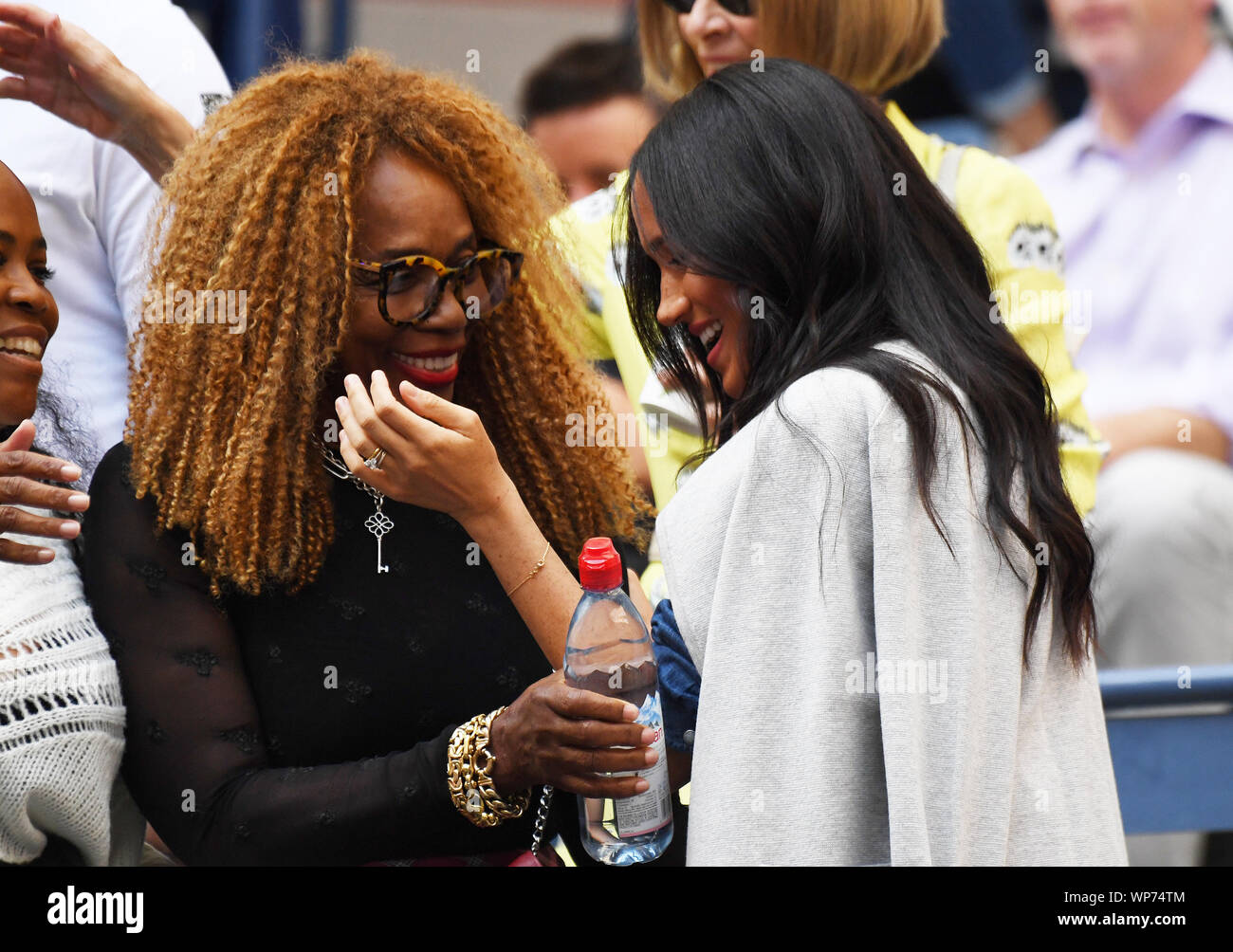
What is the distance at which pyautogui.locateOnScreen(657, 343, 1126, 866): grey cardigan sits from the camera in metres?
1.80

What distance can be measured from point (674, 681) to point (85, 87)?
154cm

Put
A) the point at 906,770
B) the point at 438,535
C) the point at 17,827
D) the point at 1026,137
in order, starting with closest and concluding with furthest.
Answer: the point at 906,770 < the point at 17,827 < the point at 438,535 < the point at 1026,137

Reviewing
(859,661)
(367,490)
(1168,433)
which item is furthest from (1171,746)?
(367,490)

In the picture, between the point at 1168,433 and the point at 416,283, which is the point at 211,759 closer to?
the point at 416,283

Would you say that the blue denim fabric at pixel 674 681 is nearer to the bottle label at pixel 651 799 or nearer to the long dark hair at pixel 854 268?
the bottle label at pixel 651 799

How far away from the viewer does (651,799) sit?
6.57 feet

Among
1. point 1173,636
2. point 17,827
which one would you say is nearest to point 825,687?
point 17,827

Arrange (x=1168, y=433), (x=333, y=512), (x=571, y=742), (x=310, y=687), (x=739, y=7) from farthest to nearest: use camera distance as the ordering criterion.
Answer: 1. (x=1168, y=433)
2. (x=739, y=7)
3. (x=333, y=512)
4. (x=310, y=687)
5. (x=571, y=742)

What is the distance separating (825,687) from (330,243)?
41.8 inches

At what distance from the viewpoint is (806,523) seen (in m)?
1.85

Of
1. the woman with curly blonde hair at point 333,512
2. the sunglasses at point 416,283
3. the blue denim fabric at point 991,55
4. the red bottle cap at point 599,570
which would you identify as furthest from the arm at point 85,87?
the blue denim fabric at point 991,55

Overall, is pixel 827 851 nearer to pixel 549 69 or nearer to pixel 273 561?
→ pixel 273 561

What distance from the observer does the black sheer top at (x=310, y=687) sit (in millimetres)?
2094

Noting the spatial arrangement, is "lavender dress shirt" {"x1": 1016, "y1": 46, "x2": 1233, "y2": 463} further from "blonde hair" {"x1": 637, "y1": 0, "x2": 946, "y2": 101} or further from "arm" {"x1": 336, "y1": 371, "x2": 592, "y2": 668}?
"arm" {"x1": 336, "y1": 371, "x2": 592, "y2": 668}
